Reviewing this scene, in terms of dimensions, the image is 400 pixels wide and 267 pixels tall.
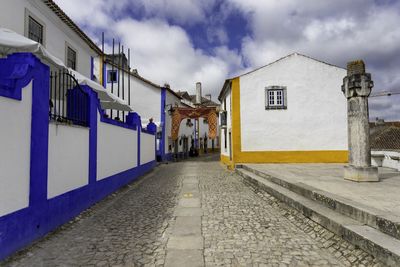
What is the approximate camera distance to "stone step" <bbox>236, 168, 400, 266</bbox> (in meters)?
3.42

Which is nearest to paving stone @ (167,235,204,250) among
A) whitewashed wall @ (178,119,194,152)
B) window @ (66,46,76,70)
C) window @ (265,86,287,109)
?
window @ (66,46,76,70)

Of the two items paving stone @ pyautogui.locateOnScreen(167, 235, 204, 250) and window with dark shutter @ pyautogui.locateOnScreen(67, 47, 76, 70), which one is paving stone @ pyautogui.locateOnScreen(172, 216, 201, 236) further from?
window with dark shutter @ pyautogui.locateOnScreen(67, 47, 76, 70)

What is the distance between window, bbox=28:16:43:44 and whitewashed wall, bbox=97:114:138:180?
4.31 meters

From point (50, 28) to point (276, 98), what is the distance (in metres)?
10.9

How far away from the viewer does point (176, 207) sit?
726 cm

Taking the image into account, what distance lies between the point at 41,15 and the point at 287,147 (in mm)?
12344

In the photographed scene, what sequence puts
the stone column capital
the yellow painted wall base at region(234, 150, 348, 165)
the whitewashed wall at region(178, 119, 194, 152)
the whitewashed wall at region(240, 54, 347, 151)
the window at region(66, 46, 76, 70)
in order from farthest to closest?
the whitewashed wall at region(178, 119, 194, 152), the whitewashed wall at region(240, 54, 347, 151), the yellow painted wall base at region(234, 150, 348, 165), the window at region(66, 46, 76, 70), the stone column capital

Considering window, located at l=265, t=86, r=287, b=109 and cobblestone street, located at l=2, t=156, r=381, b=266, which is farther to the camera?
window, located at l=265, t=86, r=287, b=109

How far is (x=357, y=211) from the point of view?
4648 millimetres

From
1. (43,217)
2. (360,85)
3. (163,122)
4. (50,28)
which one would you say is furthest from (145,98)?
(43,217)

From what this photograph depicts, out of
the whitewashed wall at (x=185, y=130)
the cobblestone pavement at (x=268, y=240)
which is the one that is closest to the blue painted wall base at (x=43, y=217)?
the cobblestone pavement at (x=268, y=240)

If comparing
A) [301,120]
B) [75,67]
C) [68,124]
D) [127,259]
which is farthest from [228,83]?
[127,259]

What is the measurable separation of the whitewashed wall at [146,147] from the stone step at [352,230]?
29.4 ft

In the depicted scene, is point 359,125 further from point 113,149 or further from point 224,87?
point 224,87
